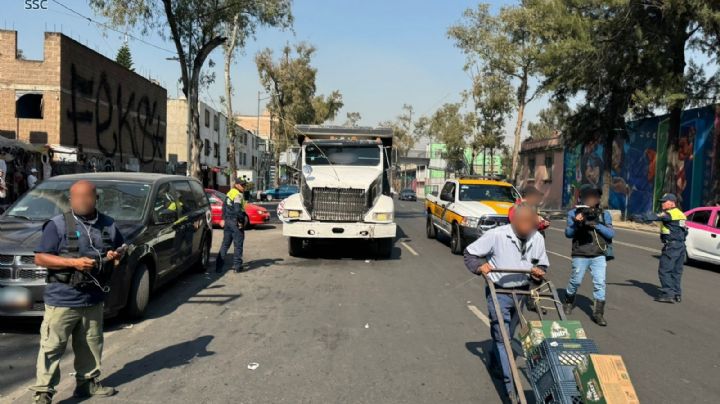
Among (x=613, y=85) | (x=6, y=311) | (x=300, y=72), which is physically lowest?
(x=6, y=311)

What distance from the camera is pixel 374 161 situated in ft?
42.8

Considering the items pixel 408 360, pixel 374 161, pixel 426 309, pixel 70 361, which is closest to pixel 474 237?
pixel 374 161

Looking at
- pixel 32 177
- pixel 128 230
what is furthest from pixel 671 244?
pixel 32 177

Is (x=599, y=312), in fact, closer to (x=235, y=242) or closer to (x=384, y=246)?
(x=384, y=246)

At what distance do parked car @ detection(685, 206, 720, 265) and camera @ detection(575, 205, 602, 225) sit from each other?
6.87 meters

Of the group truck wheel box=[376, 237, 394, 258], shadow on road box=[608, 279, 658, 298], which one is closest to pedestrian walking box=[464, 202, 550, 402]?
shadow on road box=[608, 279, 658, 298]

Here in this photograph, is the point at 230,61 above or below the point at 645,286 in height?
above

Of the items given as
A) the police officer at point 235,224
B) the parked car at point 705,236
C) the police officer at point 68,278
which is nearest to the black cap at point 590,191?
the police officer at point 68,278

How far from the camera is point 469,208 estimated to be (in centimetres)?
1281

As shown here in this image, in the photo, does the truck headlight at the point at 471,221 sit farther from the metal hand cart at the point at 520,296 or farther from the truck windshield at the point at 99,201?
the metal hand cart at the point at 520,296

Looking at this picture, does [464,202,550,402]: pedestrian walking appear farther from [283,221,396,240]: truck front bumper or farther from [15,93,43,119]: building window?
[15,93,43,119]: building window

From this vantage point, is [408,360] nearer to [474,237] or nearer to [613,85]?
[474,237]

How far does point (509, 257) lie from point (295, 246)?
8705 mm

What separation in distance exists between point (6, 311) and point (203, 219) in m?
4.44
